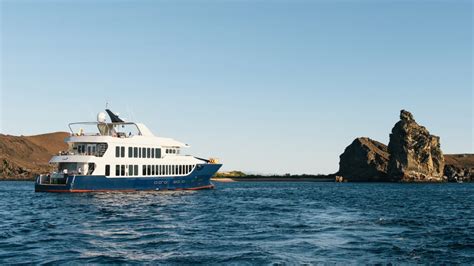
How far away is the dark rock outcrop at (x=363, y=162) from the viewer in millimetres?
167750

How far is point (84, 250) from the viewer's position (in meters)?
19.7

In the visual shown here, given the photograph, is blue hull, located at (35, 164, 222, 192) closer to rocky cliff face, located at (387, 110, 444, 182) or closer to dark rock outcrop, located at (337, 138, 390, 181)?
rocky cliff face, located at (387, 110, 444, 182)

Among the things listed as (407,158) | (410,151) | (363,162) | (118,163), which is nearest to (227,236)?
(118,163)

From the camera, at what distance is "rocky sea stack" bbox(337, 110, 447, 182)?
15200 cm

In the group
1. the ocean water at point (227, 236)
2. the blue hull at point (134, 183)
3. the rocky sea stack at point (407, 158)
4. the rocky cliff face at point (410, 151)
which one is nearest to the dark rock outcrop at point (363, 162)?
the rocky sea stack at point (407, 158)

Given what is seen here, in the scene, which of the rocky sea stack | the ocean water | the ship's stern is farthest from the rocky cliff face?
the ship's stern

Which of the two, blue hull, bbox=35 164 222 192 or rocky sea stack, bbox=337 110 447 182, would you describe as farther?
rocky sea stack, bbox=337 110 447 182

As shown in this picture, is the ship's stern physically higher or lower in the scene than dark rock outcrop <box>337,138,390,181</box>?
lower

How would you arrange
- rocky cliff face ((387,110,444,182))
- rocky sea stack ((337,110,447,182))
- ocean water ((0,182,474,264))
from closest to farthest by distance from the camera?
1. ocean water ((0,182,474,264))
2. rocky cliff face ((387,110,444,182))
3. rocky sea stack ((337,110,447,182))

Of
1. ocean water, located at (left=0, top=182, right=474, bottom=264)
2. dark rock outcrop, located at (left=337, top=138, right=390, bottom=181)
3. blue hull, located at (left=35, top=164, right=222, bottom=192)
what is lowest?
ocean water, located at (left=0, top=182, right=474, bottom=264)

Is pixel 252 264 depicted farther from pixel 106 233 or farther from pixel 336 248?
pixel 106 233

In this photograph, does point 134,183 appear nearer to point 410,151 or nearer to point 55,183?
point 55,183

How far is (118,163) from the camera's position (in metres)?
57.0

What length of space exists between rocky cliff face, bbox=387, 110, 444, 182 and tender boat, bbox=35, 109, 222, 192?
102167 mm
